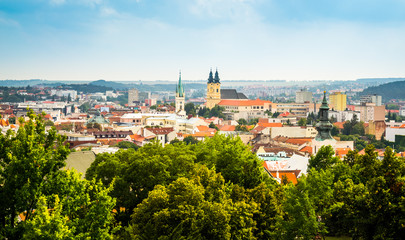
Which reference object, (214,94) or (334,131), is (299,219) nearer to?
(334,131)

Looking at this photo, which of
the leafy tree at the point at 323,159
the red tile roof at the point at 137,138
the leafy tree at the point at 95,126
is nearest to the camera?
the leafy tree at the point at 323,159

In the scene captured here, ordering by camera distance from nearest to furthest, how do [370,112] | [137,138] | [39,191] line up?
1. [39,191]
2. [137,138]
3. [370,112]

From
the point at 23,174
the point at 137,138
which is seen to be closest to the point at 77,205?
the point at 23,174

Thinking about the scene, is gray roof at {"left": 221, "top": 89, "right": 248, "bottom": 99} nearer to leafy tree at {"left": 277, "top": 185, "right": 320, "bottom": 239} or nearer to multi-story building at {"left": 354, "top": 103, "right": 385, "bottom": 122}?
multi-story building at {"left": 354, "top": 103, "right": 385, "bottom": 122}

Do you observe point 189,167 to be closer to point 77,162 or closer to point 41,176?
point 41,176

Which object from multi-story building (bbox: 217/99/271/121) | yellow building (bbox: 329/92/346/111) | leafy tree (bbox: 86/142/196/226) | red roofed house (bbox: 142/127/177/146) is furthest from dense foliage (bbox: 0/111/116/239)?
yellow building (bbox: 329/92/346/111)

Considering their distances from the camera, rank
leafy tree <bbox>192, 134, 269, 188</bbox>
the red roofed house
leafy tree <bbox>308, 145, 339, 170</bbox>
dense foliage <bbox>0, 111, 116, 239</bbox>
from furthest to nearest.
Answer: the red roofed house < leafy tree <bbox>308, 145, 339, 170</bbox> < leafy tree <bbox>192, 134, 269, 188</bbox> < dense foliage <bbox>0, 111, 116, 239</bbox>

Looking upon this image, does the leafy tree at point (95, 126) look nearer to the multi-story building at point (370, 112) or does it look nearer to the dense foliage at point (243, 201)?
the dense foliage at point (243, 201)

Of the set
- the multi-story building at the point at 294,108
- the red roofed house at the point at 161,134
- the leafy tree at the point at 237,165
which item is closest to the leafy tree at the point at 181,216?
the leafy tree at the point at 237,165

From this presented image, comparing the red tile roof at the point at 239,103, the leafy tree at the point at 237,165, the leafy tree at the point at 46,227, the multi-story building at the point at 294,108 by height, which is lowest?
the multi-story building at the point at 294,108

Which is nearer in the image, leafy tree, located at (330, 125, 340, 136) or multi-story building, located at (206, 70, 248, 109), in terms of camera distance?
leafy tree, located at (330, 125, 340, 136)

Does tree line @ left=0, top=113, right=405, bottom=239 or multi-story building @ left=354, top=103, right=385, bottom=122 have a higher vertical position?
tree line @ left=0, top=113, right=405, bottom=239

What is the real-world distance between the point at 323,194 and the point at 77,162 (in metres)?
21.5

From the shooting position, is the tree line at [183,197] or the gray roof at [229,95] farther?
the gray roof at [229,95]
